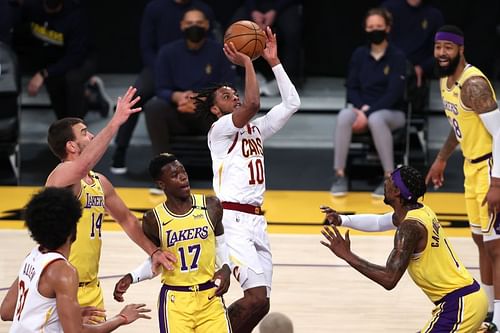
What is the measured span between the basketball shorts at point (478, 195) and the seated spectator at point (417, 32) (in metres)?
4.39

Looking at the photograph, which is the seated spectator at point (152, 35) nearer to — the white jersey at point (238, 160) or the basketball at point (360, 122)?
the basketball at point (360, 122)

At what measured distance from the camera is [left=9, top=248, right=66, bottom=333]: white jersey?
4.80 m

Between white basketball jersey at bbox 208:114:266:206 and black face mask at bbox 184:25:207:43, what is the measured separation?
14.6 ft

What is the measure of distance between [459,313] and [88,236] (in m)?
2.03

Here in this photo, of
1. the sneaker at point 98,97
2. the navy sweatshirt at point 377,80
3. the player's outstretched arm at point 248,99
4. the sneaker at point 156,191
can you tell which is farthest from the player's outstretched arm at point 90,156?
the sneaker at point 98,97

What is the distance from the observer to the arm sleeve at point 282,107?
22.6 feet

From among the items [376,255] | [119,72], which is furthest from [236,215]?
[119,72]

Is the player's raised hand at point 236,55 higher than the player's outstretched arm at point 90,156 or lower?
higher

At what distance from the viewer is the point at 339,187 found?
10953 mm

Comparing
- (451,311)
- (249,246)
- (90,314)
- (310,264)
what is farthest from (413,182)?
(310,264)

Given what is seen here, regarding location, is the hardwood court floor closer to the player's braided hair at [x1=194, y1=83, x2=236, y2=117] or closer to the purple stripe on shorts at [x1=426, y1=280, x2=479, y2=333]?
the purple stripe on shorts at [x1=426, y1=280, x2=479, y2=333]

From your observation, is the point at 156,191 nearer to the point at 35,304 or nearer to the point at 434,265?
the point at 434,265

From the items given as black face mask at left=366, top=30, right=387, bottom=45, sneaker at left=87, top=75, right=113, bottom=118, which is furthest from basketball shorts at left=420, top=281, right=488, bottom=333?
sneaker at left=87, top=75, right=113, bottom=118

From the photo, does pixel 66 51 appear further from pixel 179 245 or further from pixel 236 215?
pixel 179 245
